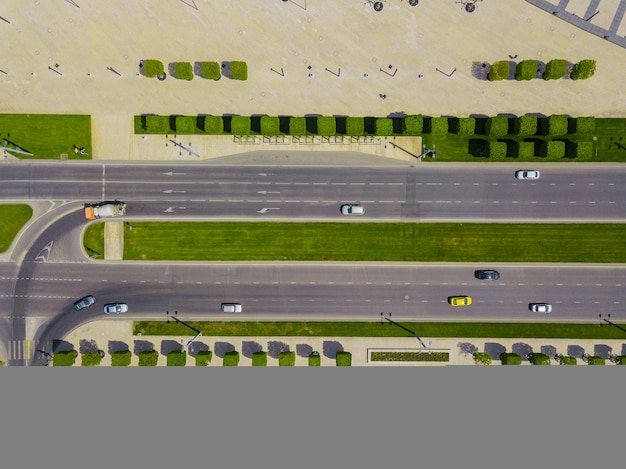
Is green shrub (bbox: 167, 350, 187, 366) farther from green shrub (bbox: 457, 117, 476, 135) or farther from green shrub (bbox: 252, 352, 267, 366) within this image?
green shrub (bbox: 457, 117, 476, 135)

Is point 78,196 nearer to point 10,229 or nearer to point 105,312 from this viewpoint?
point 10,229

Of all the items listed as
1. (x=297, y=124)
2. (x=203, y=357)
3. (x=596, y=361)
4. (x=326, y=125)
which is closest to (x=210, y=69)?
(x=297, y=124)

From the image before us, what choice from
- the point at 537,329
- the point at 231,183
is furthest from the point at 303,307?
the point at 537,329

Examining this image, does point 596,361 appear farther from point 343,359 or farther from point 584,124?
point 343,359

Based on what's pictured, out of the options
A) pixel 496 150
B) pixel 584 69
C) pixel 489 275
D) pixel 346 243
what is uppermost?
pixel 584 69

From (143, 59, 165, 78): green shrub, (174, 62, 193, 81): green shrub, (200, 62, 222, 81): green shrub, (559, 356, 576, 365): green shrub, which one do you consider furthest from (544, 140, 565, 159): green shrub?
(143, 59, 165, 78): green shrub

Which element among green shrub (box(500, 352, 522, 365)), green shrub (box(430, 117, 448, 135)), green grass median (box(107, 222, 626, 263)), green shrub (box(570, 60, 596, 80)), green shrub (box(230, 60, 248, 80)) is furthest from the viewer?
green grass median (box(107, 222, 626, 263))

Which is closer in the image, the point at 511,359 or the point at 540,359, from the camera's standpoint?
the point at 540,359
